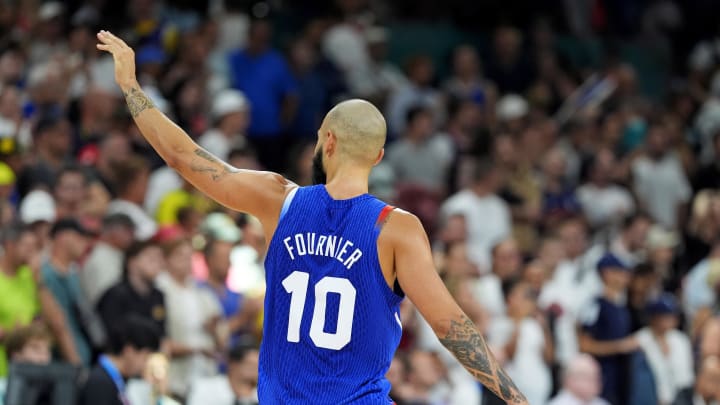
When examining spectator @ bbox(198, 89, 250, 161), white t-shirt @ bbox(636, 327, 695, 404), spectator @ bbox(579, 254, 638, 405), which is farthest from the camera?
spectator @ bbox(198, 89, 250, 161)

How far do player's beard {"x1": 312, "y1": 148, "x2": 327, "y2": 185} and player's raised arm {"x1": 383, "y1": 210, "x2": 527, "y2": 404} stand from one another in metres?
0.43

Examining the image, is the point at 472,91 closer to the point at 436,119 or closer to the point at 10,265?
the point at 436,119

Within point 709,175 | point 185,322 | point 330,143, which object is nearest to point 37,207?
point 185,322

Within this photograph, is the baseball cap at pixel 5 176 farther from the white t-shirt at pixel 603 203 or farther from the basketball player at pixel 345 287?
the white t-shirt at pixel 603 203

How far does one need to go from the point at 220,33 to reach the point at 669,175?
5812mm

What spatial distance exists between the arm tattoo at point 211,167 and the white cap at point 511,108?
11436mm

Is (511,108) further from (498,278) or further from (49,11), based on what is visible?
(49,11)

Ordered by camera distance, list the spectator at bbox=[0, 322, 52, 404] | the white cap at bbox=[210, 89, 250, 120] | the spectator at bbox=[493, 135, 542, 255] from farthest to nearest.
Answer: the spectator at bbox=[493, 135, 542, 255]
the white cap at bbox=[210, 89, 250, 120]
the spectator at bbox=[0, 322, 52, 404]

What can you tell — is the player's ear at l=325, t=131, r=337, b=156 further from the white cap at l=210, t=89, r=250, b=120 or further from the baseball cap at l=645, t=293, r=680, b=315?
the white cap at l=210, t=89, r=250, b=120

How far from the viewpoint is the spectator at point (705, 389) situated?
11.7 meters

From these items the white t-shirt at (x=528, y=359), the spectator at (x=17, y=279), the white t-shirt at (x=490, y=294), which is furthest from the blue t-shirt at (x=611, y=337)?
the spectator at (x=17, y=279)

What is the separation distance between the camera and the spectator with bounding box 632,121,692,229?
17172mm

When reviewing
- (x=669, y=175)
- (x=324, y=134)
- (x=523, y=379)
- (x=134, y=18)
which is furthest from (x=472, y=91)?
(x=324, y=134)

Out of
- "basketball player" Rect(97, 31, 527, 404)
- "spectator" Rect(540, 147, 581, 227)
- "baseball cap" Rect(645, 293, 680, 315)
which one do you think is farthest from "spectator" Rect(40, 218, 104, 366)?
"spectator" Rect(540, 147, 581, 227)
